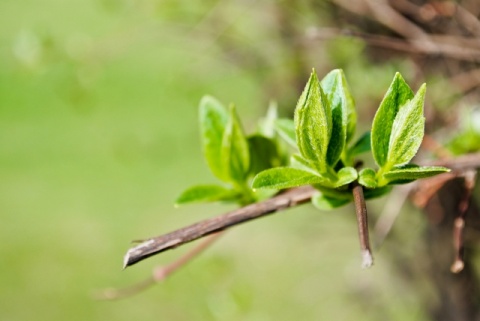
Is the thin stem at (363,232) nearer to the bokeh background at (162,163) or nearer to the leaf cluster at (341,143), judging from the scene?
the leaf cluster at (341,143)

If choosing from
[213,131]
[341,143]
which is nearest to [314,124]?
[341,143]

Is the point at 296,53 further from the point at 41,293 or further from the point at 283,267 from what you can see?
the point at 41,293

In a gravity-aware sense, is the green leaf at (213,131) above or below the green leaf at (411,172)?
above

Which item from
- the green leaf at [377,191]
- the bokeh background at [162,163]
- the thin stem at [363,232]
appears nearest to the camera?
the thin stem at [363,232]

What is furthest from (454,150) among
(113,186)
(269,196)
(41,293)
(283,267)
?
(113,186)

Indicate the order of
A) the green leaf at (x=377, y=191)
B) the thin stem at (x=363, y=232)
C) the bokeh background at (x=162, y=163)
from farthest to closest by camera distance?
the bokeh background at (x=162, y=163) < the green leaf at (x=377, y=191) < the thin stem at (x=363, y=232)

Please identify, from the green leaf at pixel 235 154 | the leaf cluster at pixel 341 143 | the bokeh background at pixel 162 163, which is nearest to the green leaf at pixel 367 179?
the leaf cluster at pixel 341 143
